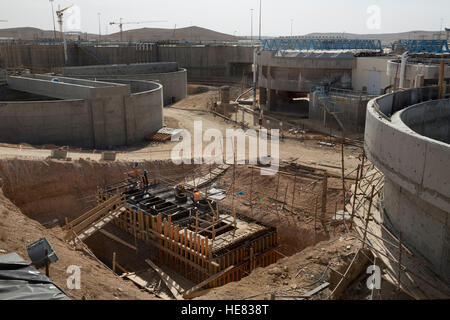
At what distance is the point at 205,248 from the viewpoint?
14227 millimetres

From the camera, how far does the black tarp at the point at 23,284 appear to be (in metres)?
7.02

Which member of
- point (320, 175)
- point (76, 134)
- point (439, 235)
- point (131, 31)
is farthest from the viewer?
point (131, 31)

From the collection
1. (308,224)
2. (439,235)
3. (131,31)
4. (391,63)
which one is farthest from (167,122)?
(131,31)

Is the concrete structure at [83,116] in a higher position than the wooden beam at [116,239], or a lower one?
higher

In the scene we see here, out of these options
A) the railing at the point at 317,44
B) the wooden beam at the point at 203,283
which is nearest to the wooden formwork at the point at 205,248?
the wooden beam at the point at 203,283

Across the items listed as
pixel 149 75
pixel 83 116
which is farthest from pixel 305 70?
pixel 83 116

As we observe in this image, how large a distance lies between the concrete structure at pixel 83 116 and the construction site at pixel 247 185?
0.26 feet

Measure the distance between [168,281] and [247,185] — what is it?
267 inches

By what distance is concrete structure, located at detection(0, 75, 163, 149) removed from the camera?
2327cm

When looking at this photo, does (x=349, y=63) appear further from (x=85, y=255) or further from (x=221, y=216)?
(x=85, y=255)

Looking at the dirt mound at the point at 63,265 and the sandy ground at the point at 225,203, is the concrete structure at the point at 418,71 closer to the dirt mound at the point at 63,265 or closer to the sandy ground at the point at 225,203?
the sandy ground at the point at 225,203

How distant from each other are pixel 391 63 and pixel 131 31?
147 m

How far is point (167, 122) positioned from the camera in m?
31.7

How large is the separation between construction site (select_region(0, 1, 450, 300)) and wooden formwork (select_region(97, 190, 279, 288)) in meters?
0.07
